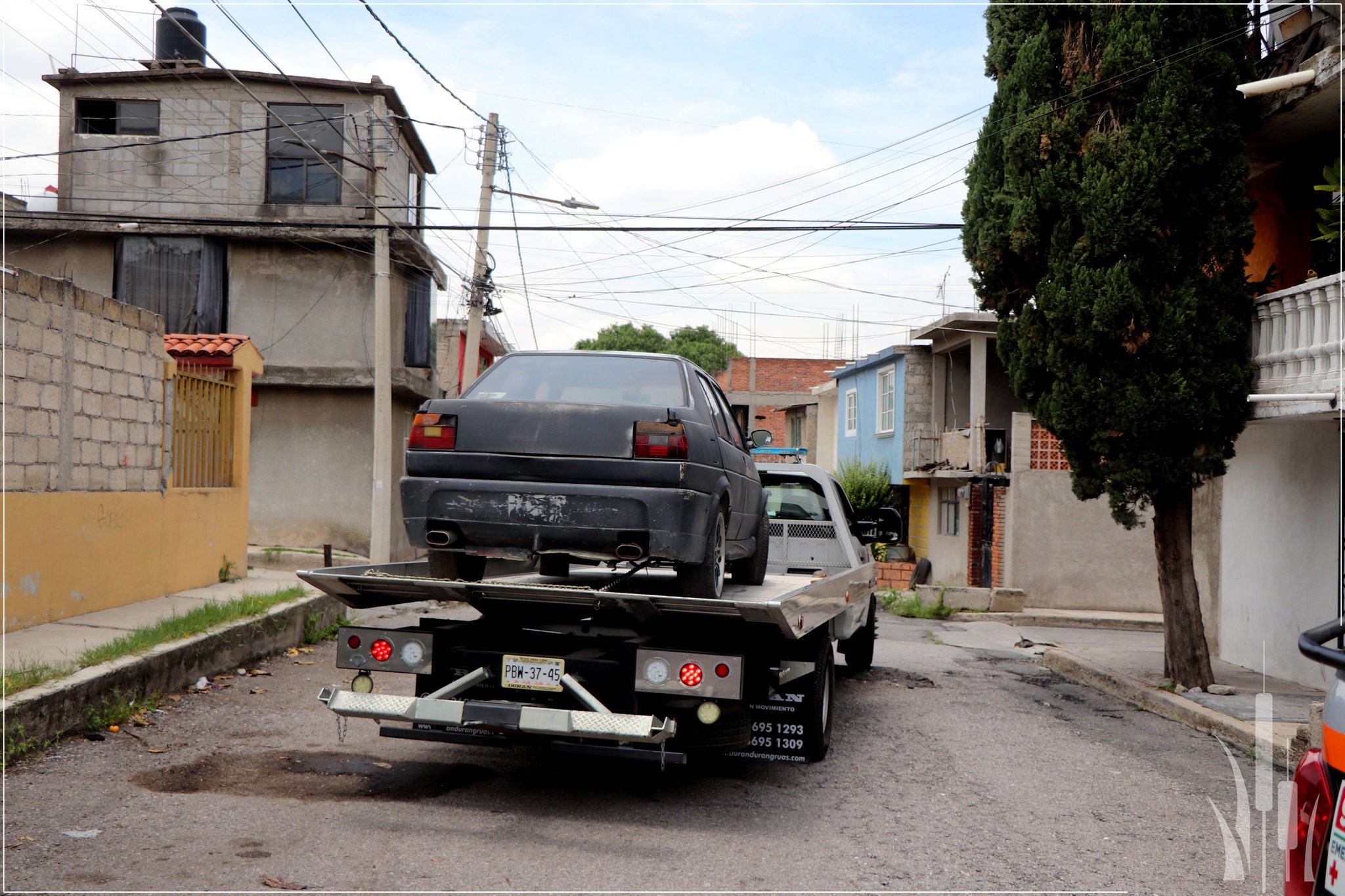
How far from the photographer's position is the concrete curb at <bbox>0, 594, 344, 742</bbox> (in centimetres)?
642

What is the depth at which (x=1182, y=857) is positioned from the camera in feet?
18.0

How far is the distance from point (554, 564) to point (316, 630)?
593 centimetres

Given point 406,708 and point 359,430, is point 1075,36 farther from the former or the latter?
point 359,430

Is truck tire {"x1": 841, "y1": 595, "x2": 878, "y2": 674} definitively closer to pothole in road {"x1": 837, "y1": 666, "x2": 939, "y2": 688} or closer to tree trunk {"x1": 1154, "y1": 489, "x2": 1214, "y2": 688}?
pothole in road {"x1": 837, "y1": 666, "x2": 939, "y2": 688}

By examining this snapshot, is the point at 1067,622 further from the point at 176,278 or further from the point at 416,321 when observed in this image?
the point at 176,278

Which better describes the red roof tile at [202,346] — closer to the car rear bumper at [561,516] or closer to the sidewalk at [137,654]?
the sidewalk at [137,654]

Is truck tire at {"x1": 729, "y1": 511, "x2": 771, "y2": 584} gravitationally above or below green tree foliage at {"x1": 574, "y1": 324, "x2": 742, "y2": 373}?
below

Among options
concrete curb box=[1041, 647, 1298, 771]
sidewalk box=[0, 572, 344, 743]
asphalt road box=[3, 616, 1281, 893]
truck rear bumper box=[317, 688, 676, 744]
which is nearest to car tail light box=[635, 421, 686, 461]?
truck rear bumper box=[317, 688, 676, 744]

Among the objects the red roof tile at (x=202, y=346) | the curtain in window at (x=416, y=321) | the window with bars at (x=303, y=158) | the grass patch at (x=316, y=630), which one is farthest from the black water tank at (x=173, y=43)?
the grass patch at (x=316, y=630)

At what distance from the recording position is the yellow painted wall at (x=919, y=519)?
2841 centimetres

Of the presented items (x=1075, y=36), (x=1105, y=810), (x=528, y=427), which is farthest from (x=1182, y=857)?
(x=1075, y=36)

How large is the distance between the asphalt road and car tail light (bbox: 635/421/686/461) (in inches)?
69.1

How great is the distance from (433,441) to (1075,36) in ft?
25.4

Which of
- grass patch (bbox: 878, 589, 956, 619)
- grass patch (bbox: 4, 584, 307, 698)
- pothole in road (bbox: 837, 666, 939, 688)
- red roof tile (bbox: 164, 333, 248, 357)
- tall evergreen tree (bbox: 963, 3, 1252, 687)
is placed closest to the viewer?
grass patch (bbox: 4, 584, 307, 698)
